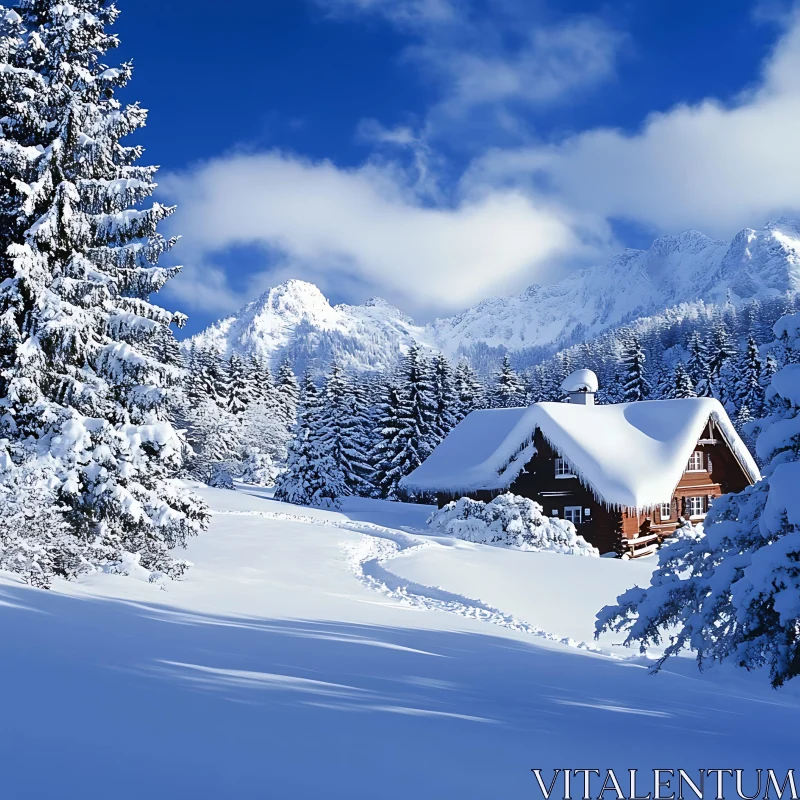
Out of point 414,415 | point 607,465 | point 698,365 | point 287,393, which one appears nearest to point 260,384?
point 287,393

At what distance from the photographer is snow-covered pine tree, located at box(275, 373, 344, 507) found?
136ft

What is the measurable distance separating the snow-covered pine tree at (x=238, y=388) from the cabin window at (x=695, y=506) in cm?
4091

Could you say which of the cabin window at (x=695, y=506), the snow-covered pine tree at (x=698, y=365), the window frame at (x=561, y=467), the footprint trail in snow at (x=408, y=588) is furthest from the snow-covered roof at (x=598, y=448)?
the snow-covered pine tree at (x=698, y=365)

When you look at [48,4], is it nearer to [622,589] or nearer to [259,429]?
[622,589]

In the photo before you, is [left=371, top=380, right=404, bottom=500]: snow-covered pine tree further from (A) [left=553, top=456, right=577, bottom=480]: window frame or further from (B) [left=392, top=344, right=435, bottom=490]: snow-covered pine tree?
(A) [left=553, top=456, right=577, bottom=480]: window frame

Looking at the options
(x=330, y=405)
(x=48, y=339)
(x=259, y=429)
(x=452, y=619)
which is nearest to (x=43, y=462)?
(x=48, y=339)

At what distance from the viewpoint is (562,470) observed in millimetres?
30312

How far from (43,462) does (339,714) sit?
8904mm

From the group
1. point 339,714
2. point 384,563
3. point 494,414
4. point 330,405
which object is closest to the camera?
point 339,714

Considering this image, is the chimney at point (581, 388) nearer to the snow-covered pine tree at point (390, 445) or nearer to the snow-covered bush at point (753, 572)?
the snow-covered pine tree at point (390, 445)

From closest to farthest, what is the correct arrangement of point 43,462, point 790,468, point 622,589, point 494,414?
point 790,468 → point 43,462 → point 622,589 → point 494,414

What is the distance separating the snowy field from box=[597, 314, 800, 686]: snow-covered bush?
2.48 feet

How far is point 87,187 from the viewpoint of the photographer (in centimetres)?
1275

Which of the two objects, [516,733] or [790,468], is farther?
[790,468]
